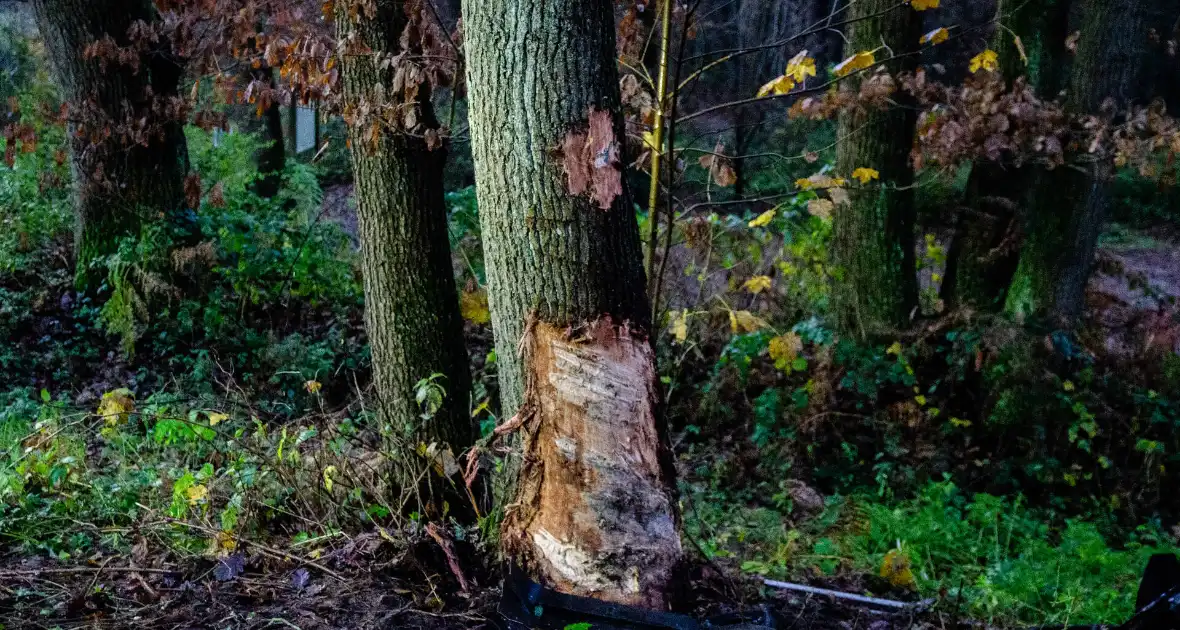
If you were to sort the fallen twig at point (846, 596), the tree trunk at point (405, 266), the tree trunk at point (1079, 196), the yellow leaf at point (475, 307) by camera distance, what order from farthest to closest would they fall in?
the tree trunk at point (1079, 196) → the yellow leaf at point (475, 307) → the tree trunk at point (405, 266) → the fallen twig at point (846, 596)

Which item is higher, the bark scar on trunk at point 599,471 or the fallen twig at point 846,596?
the bark scar on trunk at point 599,471

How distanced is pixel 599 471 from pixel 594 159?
1.14 meters

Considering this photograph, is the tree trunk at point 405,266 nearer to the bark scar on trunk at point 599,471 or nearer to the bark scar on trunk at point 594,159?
the bark scar on trunk at point 599,471

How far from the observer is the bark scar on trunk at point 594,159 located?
3.01 metres

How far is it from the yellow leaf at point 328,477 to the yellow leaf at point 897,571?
3.13 meters

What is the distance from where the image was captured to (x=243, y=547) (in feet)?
12.4

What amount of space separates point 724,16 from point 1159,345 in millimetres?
10346

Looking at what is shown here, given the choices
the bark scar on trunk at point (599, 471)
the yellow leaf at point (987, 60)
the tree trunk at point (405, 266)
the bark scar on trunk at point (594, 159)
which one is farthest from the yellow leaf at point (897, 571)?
the yellow leaf at point (987, 60)

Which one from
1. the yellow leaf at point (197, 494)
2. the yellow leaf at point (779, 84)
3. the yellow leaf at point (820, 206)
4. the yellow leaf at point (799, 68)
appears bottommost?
the yellow leaf at point (197, 494)

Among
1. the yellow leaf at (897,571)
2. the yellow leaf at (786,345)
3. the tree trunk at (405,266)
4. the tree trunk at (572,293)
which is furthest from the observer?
the yellow leaf at (786,345)

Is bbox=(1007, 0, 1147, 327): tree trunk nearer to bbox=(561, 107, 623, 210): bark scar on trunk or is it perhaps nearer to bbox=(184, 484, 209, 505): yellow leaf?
bbox=(561, 107, 623, 210): bark scar on trunk

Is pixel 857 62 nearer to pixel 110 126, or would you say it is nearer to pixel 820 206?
pixel 820 206

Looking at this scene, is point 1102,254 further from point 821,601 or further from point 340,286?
point 340,286

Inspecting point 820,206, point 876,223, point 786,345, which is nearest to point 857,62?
point 820,206
